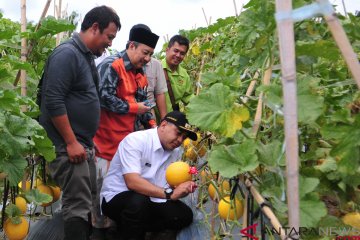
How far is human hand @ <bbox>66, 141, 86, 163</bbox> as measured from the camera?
2.82 meters

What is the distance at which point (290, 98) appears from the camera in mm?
1120

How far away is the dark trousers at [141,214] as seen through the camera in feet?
10.4

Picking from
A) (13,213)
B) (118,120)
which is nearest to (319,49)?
(13,213)

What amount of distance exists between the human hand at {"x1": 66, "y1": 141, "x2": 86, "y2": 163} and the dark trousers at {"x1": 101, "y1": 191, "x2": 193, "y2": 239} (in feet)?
1.66

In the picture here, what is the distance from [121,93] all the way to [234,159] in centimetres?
226

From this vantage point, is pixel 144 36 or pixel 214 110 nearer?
pixel 214 110

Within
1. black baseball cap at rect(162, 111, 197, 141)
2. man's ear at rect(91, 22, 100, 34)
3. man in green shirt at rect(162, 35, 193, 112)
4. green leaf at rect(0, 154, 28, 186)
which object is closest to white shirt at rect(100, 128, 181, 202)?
black baseball cap at rect(162, 111, 197, 141)

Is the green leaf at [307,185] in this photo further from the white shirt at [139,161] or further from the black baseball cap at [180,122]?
the white shirt at [139,161]

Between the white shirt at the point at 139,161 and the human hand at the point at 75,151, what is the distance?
0.37 m

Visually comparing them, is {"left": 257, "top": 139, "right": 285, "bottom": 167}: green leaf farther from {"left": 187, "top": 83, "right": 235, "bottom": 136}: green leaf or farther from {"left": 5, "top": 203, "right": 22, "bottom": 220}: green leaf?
{"left": 5, "top": 203, "right": 22, "bottom": 220}: green leaf

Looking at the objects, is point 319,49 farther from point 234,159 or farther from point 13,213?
point 13,213

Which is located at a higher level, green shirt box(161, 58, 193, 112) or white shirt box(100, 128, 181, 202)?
green shirt box(161, 58, 193, 112)

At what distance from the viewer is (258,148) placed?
4.56ft

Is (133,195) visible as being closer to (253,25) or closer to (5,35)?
(5,35)
